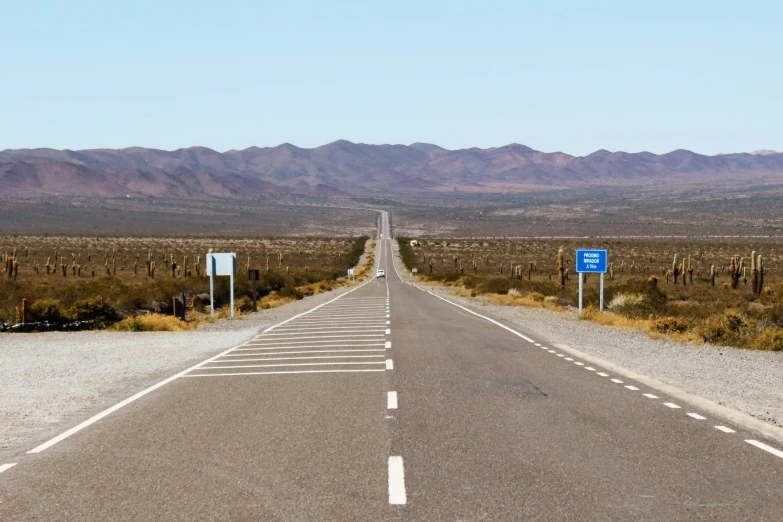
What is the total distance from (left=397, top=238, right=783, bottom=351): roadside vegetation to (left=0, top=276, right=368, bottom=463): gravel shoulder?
462 inches

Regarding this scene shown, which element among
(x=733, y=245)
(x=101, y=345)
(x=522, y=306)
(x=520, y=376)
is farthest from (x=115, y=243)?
Result: (x=520, y=376)

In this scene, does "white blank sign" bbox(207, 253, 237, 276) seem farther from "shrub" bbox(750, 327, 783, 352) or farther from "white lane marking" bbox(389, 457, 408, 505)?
"white lane marking" bbox(389, 457, 408, 505)

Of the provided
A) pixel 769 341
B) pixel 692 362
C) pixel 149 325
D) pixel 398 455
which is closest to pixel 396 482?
pixel 398 455

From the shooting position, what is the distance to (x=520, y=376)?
14305mm

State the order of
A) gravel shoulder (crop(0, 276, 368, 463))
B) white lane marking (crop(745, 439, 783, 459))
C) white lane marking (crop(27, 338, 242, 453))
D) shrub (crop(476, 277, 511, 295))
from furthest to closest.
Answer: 1. shrub (crop(476, 277, 511, 295))
2. gravel shoulder (crop(0, 276, 368, 463))
3. white lane marking (crop(27, 338, 242, 453))
4. white lane marking (crop(745, 439, 783, 459))

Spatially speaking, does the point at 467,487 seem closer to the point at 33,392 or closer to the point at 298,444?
the point at 298,444

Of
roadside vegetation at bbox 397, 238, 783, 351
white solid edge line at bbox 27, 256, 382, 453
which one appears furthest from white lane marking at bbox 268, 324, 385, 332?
white solid edge line at bbox 27, 256, 382, 453

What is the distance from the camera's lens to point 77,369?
15633 millimetres

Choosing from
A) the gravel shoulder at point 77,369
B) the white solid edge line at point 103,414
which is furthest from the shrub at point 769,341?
the white solid edge line at point 103,414

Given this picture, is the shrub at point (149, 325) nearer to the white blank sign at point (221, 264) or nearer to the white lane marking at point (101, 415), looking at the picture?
the white blank sign at point (221, 264)

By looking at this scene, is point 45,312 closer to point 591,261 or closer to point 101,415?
point 101,415

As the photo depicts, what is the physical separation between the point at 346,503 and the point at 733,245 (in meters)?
130

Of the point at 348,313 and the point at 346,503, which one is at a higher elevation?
the point at 346,503

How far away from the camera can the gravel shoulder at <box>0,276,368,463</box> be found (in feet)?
34.7
